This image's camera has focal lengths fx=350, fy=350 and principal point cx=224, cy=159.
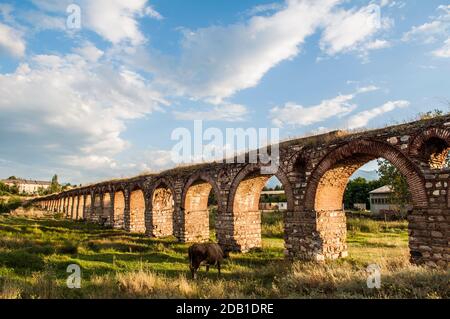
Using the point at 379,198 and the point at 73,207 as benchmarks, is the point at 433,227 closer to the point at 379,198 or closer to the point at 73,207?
the point at 379,198

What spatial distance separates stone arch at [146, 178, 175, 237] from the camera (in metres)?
19.8

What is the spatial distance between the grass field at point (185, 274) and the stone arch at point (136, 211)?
6368mm

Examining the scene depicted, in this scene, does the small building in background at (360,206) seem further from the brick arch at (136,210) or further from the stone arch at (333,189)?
the stone arch at (333,189)

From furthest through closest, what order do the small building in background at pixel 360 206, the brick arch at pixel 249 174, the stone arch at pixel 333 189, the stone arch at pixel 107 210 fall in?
the small building in background at pixel 360 206 < the stone arch at pixel 107 210 < the brick arch at pixel 249 174 < the stone arch at pixel 333 189

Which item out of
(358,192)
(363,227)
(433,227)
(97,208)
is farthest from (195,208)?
(358,192)

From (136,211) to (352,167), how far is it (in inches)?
619

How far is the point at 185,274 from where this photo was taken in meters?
9.42

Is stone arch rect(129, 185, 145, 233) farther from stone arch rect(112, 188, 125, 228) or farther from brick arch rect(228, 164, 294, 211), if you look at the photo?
brick arch rect(228, 164, 294, 211)

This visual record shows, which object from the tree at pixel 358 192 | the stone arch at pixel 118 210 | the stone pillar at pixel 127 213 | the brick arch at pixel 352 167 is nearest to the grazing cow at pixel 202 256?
the brick arch at pixel 352 167

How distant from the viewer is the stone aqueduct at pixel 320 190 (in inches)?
332

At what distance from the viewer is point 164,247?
14383mm

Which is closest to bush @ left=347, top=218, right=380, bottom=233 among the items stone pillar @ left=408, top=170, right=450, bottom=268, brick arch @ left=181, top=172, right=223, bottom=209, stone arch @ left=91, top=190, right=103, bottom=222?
brick arch @ left=181, top=172, right=223, bottom=209

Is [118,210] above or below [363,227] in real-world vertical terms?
above
